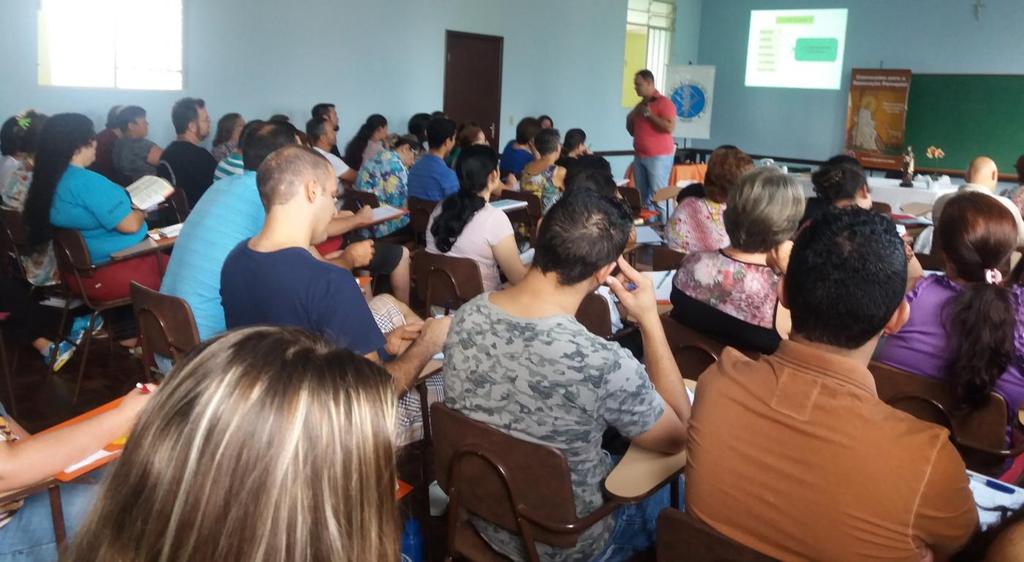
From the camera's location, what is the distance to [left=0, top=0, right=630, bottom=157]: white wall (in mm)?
6379

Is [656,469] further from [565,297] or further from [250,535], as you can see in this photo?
[250,535]

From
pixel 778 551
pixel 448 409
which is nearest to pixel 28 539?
pixel 448 409

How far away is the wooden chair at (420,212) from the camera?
16.6 ft

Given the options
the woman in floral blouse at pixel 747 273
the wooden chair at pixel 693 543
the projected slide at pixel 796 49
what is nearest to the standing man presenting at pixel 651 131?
the projected slide at pixel 796 49

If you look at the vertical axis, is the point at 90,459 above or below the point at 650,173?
below

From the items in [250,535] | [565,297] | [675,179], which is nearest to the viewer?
[250,535]

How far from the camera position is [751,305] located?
102 inches

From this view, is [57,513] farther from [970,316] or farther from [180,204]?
[180,204]

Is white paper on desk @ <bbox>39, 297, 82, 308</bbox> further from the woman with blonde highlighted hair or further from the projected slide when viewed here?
the projected slide

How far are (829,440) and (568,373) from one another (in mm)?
566

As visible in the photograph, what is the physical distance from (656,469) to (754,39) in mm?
11672

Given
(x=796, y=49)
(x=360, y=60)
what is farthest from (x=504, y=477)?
(x=796, y=49)

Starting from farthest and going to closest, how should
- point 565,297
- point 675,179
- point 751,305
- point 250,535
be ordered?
1. point 675,179
2. point 751,305
3. point 565,297
4. point 250,535

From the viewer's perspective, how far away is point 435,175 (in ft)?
17.0
